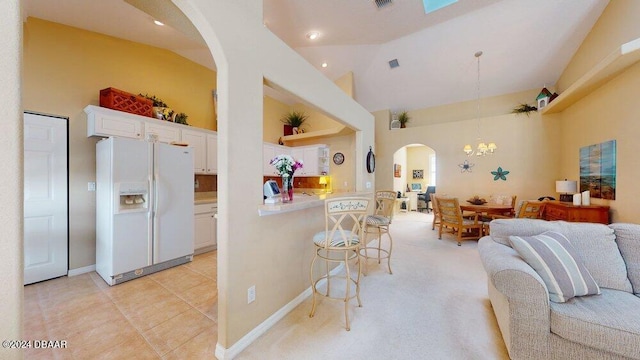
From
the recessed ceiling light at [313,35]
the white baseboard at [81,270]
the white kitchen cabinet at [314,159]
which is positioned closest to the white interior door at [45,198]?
the white baseboard at [81,270]

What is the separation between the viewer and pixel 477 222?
4.45 m

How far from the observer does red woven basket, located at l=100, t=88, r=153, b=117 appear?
2939 millimetres

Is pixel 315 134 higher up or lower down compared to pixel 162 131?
higher up

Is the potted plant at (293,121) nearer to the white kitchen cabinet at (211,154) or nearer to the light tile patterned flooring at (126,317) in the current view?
the white kitchen cabinet at (211,154)

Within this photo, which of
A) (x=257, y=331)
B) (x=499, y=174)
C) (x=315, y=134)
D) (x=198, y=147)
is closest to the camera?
(x=257, y=331)

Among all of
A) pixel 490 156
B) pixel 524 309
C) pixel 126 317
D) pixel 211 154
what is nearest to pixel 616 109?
pixel 490 156

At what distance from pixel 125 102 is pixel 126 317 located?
272cm

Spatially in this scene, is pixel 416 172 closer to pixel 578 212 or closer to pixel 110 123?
pixel 578 212

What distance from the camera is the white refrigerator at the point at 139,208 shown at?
2668mm

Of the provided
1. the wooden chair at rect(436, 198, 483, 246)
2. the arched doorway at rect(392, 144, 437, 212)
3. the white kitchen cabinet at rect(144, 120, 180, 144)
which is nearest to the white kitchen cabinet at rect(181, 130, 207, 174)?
the white kitchen cabinet at rect(144, 120, 180, 144)

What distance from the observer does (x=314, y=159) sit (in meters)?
5.56

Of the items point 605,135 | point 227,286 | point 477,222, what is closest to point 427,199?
point 477,222

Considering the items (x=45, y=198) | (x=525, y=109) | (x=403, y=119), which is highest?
(x=403, y=119)

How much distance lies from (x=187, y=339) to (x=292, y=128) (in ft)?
16.9
